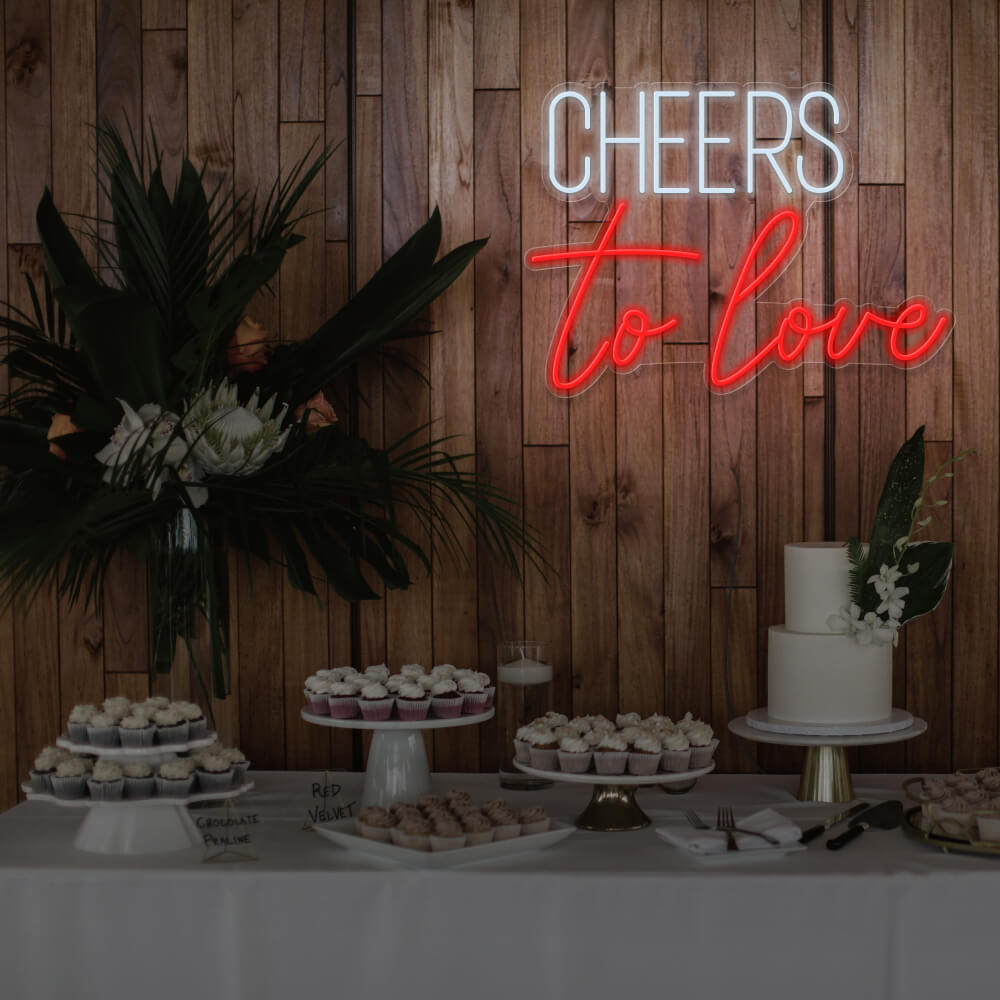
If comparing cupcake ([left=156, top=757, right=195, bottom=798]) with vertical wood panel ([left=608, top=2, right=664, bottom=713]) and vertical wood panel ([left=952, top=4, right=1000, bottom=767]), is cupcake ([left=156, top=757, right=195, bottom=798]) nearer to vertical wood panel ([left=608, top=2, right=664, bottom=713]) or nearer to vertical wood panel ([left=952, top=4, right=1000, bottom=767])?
vertical wood panel ([left=608, top=2, right=664, bottom=713])

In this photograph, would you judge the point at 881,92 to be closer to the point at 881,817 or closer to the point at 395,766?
the point at 881,817

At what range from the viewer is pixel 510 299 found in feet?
8.54

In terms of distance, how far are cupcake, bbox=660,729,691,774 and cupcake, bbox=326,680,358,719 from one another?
1.99 feet

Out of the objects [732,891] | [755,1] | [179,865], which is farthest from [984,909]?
[755,1]

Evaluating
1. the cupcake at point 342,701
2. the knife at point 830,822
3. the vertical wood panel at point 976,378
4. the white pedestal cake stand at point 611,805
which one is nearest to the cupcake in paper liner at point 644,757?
the white pedestal cake stand at point 611,805

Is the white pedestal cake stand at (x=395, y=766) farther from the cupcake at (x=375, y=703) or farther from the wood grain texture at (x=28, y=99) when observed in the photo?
the wood grain texture at (x=28, y=99)

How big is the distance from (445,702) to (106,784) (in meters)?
0.63

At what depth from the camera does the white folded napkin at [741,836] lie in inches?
70.9

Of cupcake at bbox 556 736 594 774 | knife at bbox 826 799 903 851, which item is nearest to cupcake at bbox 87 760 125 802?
cupcake at bbox 556 736 594 774

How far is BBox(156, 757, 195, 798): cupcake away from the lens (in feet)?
6.04

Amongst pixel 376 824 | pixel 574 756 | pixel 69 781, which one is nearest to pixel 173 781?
pixel 69 781

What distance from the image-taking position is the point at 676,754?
1.94 metres

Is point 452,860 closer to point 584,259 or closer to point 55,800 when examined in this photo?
point 55,800

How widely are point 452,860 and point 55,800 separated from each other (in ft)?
2.24
